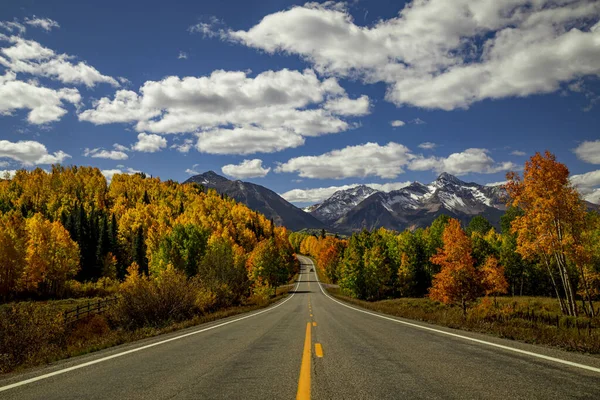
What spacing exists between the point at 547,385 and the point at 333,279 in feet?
328

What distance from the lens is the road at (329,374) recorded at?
14.9 ft

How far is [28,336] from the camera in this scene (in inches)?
471

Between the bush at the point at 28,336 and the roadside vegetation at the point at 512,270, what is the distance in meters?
14.2

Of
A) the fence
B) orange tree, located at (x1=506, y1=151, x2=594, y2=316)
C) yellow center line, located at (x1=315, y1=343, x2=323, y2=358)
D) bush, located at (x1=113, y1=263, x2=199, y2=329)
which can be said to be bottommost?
the fence

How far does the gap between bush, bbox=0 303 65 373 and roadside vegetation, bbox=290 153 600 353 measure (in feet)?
46.6

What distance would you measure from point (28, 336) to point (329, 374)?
12204 mm

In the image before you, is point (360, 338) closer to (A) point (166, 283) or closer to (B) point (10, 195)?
(A) point (166, 283)

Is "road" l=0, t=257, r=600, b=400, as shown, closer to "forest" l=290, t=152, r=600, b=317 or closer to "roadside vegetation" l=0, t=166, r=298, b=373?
"roadside vegetation" l=0, t=166, r=298, b=373

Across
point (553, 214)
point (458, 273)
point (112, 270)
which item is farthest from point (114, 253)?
point (553, 214)

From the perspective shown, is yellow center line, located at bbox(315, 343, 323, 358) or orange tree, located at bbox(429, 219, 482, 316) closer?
yellow center line, located at bbox(315, 343, 323, 358)

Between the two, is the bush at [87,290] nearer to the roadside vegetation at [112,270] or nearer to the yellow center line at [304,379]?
the roadside vegetation at [112,270]

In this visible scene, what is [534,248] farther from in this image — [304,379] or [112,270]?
[112,270]

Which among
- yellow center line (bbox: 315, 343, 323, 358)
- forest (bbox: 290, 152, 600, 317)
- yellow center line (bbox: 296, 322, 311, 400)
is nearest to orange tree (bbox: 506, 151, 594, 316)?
forest (bbox: 290, 152, 600, 317)

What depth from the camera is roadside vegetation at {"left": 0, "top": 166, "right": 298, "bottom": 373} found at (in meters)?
13.7
